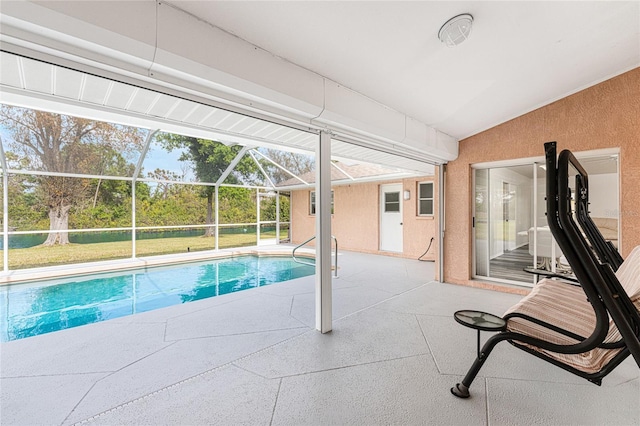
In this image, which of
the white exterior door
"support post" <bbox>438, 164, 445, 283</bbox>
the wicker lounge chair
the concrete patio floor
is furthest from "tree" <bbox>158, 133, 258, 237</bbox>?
the wicker lounge chair

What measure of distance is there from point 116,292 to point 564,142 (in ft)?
27.4

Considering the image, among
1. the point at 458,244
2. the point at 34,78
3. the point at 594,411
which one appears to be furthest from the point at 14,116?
the point at 594,411

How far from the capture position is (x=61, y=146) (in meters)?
8.62

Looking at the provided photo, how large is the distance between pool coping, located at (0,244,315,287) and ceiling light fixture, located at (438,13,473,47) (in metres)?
7.52

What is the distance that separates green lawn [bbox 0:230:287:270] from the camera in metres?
9.20

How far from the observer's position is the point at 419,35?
2.25 metres

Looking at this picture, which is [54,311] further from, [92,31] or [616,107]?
[616,107]

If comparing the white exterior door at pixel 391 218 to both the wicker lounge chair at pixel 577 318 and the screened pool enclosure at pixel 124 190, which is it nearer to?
the screened pool enclosure at pixel 124 190

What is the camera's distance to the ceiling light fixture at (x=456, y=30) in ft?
6.71

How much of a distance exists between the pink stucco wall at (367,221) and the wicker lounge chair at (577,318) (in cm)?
586

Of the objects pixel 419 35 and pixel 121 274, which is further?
pixel 121 274

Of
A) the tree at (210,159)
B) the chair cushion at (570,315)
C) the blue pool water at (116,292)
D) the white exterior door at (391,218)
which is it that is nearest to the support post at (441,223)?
the chair cushion at (570,315)

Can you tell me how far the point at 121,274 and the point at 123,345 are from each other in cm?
507

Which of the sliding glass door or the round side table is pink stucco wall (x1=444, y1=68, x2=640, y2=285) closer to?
the sliding glass door
